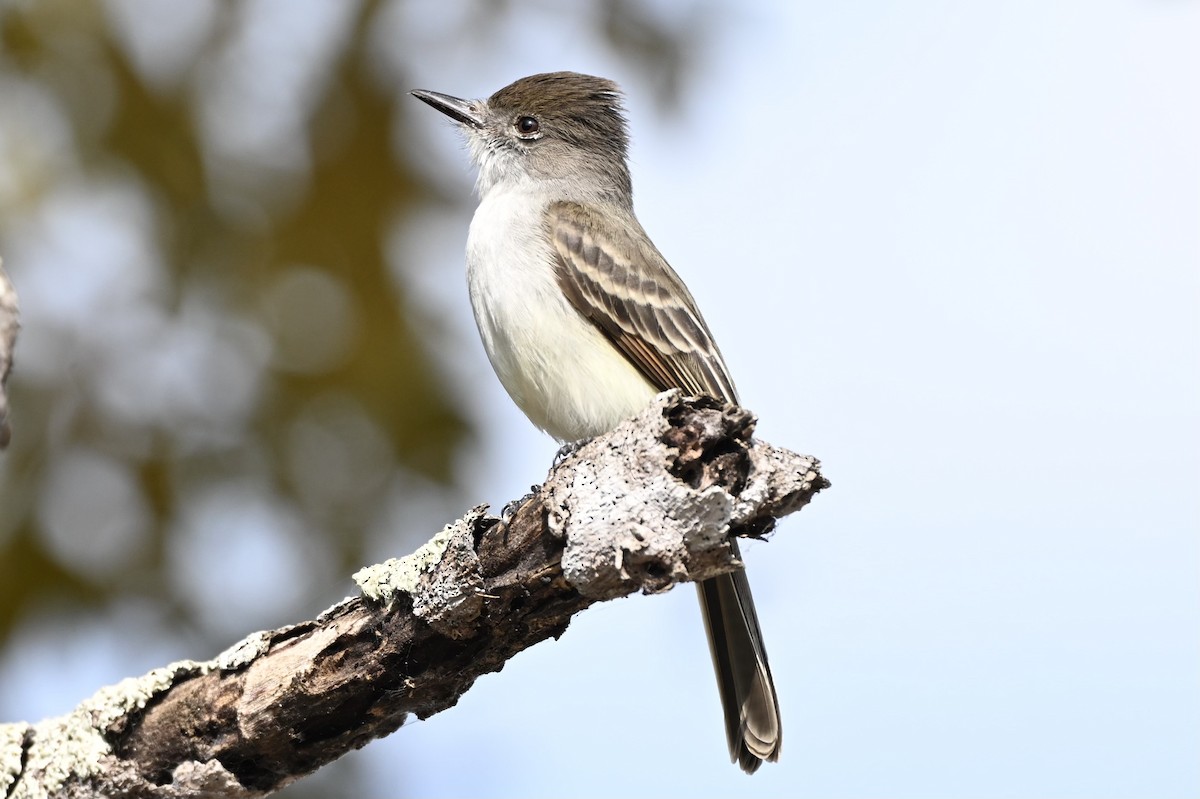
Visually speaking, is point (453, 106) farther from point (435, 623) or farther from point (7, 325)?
point (7, 325)

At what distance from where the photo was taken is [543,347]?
6145 millimetres

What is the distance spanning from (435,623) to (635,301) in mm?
2444

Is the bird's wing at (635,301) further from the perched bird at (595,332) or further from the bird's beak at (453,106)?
the bird's beak at (453,106)

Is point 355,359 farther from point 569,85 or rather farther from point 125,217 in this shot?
point 569,85

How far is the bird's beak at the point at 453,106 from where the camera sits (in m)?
7.40

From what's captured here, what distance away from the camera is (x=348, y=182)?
7125 millimetres

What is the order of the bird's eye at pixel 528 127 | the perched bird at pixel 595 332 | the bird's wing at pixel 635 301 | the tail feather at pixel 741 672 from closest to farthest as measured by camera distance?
1. the tail feather at pixel 741 672
2. the perched bird at pixel 595 332
3. the bird's wing at pixel 635 301
4. the bird's eye at pixel 528 127

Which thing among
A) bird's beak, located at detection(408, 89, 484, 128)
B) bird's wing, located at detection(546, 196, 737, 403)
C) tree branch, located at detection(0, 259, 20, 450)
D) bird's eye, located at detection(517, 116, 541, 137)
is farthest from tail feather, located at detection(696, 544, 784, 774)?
tree branch, located at detection(0, 259, 20, 450)

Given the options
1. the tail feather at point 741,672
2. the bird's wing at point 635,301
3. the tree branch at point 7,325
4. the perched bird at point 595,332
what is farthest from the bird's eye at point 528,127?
the tree branch at point 7,325

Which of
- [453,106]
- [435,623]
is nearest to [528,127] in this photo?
[453,106]

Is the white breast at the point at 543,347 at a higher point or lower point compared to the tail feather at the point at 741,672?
higher

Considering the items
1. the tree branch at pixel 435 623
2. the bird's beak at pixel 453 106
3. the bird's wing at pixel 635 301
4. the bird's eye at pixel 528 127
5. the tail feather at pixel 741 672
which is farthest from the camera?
the bird's eye at pixel 528 127

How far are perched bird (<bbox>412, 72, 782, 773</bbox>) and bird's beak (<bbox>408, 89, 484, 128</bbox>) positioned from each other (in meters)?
0.01

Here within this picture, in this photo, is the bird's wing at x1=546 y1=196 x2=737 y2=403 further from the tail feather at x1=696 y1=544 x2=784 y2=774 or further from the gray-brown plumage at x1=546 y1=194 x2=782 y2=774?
the tail feather at x1=696 y1=544 x2=784 y2=774
